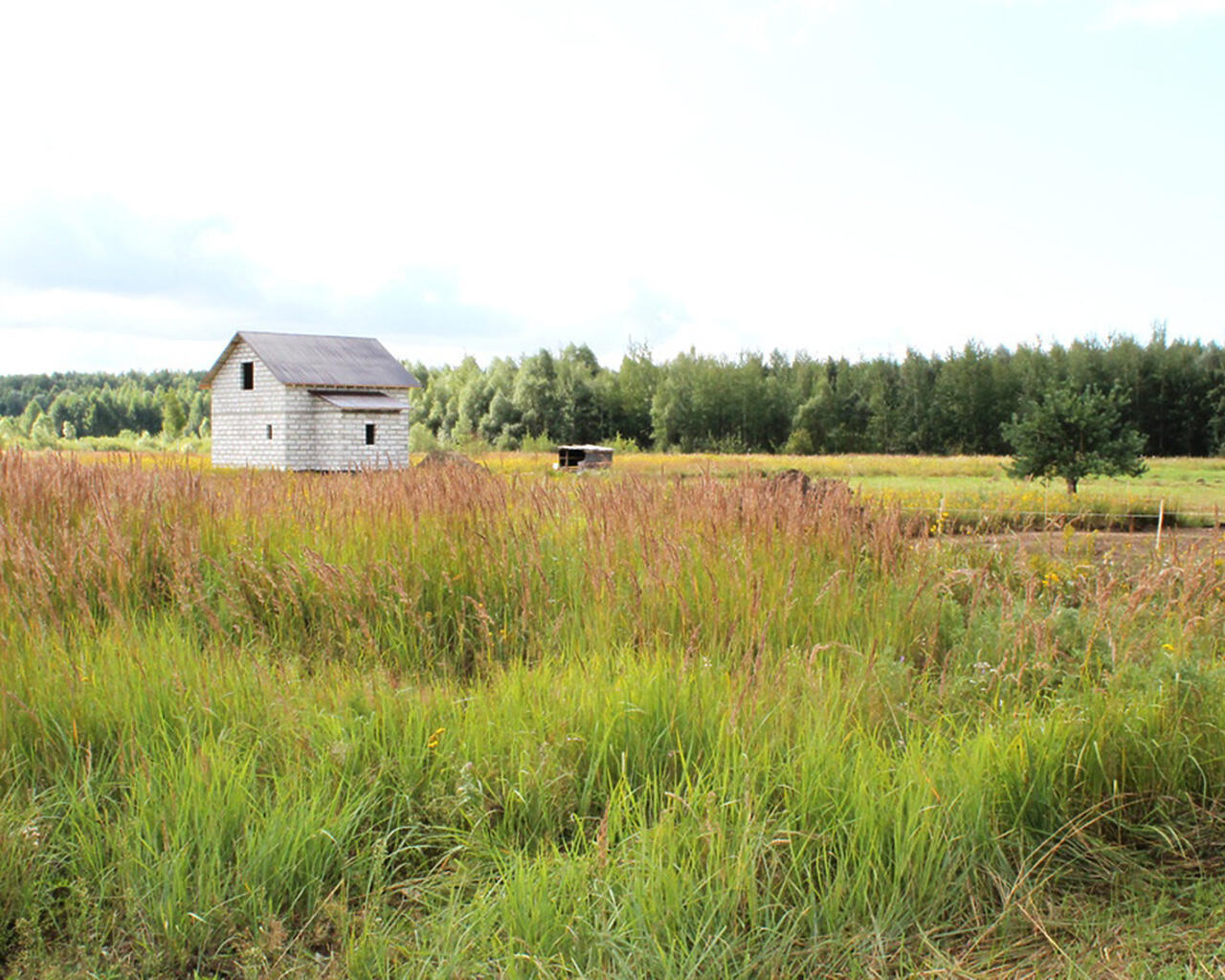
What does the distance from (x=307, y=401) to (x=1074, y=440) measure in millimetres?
30387

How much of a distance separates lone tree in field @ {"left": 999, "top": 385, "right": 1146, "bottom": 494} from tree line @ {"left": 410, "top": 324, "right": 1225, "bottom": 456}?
3794 cm

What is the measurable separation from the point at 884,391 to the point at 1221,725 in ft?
205

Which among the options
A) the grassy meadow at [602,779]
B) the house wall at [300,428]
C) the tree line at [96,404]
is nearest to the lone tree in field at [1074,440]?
the grassy meadow at [602,779]

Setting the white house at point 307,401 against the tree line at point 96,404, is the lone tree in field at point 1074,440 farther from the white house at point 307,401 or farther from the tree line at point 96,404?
the tree line at point 96,404

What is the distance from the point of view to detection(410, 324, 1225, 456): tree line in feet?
193

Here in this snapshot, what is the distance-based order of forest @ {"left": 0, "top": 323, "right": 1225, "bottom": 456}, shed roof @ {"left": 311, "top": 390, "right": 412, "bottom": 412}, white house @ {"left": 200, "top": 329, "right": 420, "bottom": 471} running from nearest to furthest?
shed roof @ {"left": 311, "top": 390, "right": 412, "bottom": 412} < white house @ {"left": 200, "top": 329, "right": 420, "bottom": 471} < forest @ {"left": 0, "top": 323, "right": 1225, "bottom": 456}

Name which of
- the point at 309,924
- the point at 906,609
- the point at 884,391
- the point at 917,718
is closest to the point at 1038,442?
the point at 906,609

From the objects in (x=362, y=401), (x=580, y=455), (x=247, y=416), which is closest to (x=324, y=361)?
(x=362, y=401)

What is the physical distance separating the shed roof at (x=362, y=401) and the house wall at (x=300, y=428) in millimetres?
270

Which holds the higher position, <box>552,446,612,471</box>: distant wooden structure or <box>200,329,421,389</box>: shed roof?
<box>200,329,421,389</box>: shed roof

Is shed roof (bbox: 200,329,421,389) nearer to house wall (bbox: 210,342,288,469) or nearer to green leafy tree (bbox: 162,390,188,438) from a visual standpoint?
house wall (bbox: 210,342,288,469)

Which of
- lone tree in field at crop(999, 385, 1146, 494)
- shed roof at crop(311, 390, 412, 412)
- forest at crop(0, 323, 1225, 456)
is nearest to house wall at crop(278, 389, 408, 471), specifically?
shed roof at crop(311, 390, 412, 412)

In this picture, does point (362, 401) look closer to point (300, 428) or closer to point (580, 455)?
point (300, 428)

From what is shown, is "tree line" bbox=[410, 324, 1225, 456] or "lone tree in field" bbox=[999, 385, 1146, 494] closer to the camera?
"lone tree in field" bbox=[999, 385, 1146, 494]
